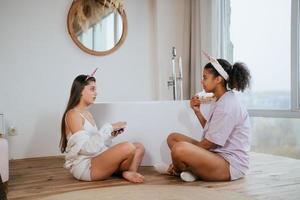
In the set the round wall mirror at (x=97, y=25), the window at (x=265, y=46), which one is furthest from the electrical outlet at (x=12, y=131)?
the window at (x=265, y=46)

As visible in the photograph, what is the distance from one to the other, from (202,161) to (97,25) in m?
2.22

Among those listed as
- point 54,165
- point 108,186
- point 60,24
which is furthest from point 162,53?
point 108,186

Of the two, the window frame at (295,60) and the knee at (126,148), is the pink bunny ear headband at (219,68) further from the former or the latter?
the window frame at (295,60)

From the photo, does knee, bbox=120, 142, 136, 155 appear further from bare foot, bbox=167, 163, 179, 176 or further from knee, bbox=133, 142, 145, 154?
bare foot, bbox=167, 163, 179, 176

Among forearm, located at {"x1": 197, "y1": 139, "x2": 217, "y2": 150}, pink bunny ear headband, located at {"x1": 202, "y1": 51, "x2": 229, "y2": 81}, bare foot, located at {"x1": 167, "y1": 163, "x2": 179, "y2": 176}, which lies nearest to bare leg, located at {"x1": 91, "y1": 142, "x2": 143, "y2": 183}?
bare foot, located at {"x1": 167, "y1": 163, "x2": 179, "y2": 176}

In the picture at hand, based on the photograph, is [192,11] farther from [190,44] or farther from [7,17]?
[7,17]

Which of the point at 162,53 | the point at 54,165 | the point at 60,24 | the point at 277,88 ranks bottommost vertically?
the point at 54,165

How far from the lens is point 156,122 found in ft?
9.42

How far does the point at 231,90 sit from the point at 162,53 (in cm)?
189

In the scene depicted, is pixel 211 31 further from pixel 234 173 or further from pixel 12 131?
pixel 12 131

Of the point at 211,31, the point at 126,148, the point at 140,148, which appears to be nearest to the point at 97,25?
the point at 211,31

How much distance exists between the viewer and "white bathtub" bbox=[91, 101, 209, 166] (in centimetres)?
286

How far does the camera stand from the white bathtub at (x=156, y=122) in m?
2.86

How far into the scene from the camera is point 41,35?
359 centimetres
